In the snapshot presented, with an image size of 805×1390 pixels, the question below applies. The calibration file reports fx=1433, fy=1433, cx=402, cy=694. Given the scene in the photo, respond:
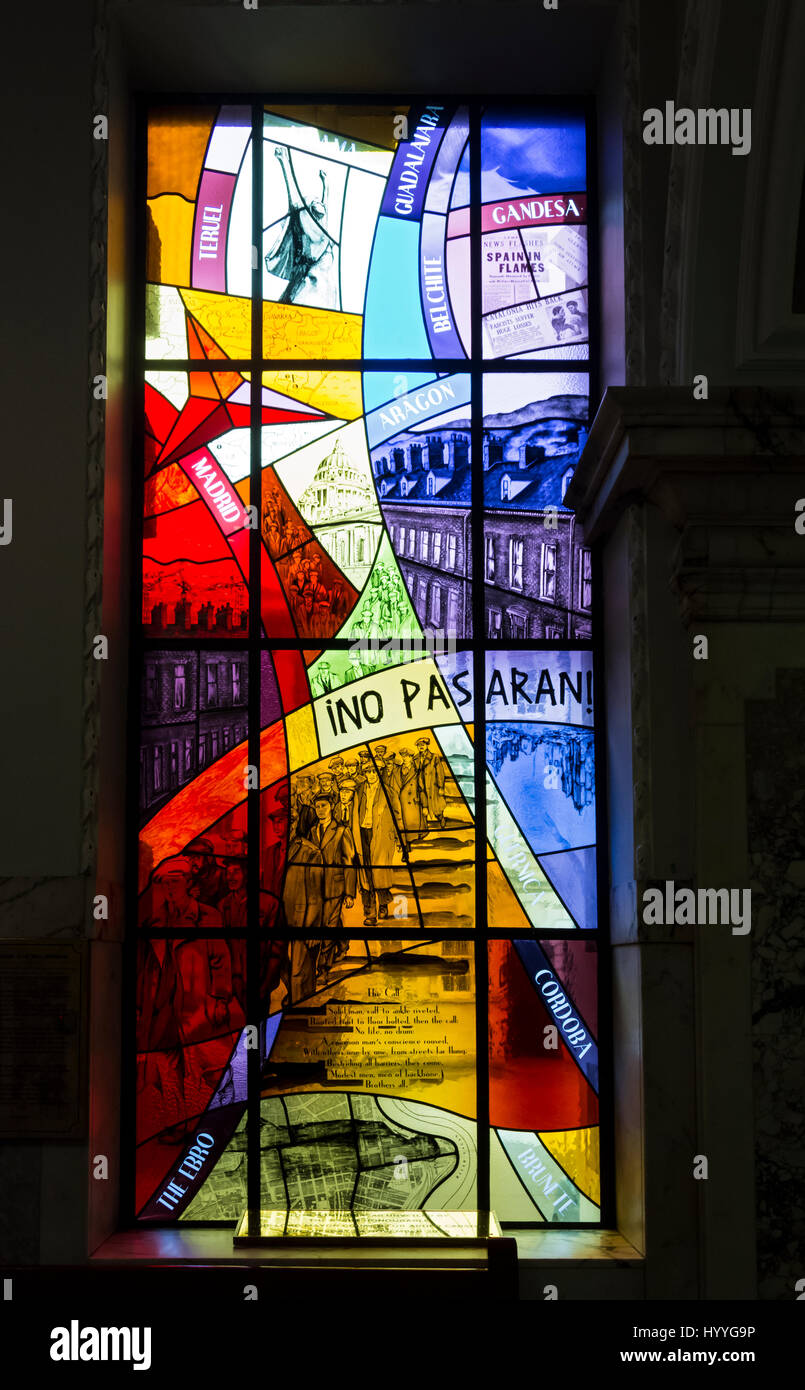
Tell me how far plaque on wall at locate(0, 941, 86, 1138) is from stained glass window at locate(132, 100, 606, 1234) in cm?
59

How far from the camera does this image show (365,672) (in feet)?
21.4

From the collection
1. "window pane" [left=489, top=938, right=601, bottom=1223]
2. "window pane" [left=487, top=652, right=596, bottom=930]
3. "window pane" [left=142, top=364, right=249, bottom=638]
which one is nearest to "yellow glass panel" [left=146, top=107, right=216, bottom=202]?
"window pane" [left=142, top=364, right=249, bottom=638]

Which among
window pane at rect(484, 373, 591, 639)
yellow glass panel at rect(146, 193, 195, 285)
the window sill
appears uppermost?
yellow glass panel at rect(146, 193, 195, 285)

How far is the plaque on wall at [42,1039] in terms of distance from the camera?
5613mm

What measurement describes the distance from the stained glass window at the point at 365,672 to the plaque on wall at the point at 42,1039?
0.59 m

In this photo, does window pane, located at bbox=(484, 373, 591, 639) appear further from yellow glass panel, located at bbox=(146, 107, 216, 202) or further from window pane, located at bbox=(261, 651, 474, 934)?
yellow glass panel, located at bbox=(146, 107, 216, 202)

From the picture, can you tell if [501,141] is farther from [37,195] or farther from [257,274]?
[37,195]

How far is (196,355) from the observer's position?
6.70 metres

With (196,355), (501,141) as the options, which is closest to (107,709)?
(196,355)

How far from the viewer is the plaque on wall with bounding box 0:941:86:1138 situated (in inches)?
221

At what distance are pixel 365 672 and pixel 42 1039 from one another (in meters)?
2.11

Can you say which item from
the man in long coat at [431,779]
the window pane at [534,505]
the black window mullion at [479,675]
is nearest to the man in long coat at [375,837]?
the man in long coat at [431,779]

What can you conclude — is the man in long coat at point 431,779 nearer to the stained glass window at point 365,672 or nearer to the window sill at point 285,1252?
the stained glass window at point 365,672

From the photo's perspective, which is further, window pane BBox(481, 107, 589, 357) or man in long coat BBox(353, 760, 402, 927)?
window pane BBox(481, 107, 589, 357)
